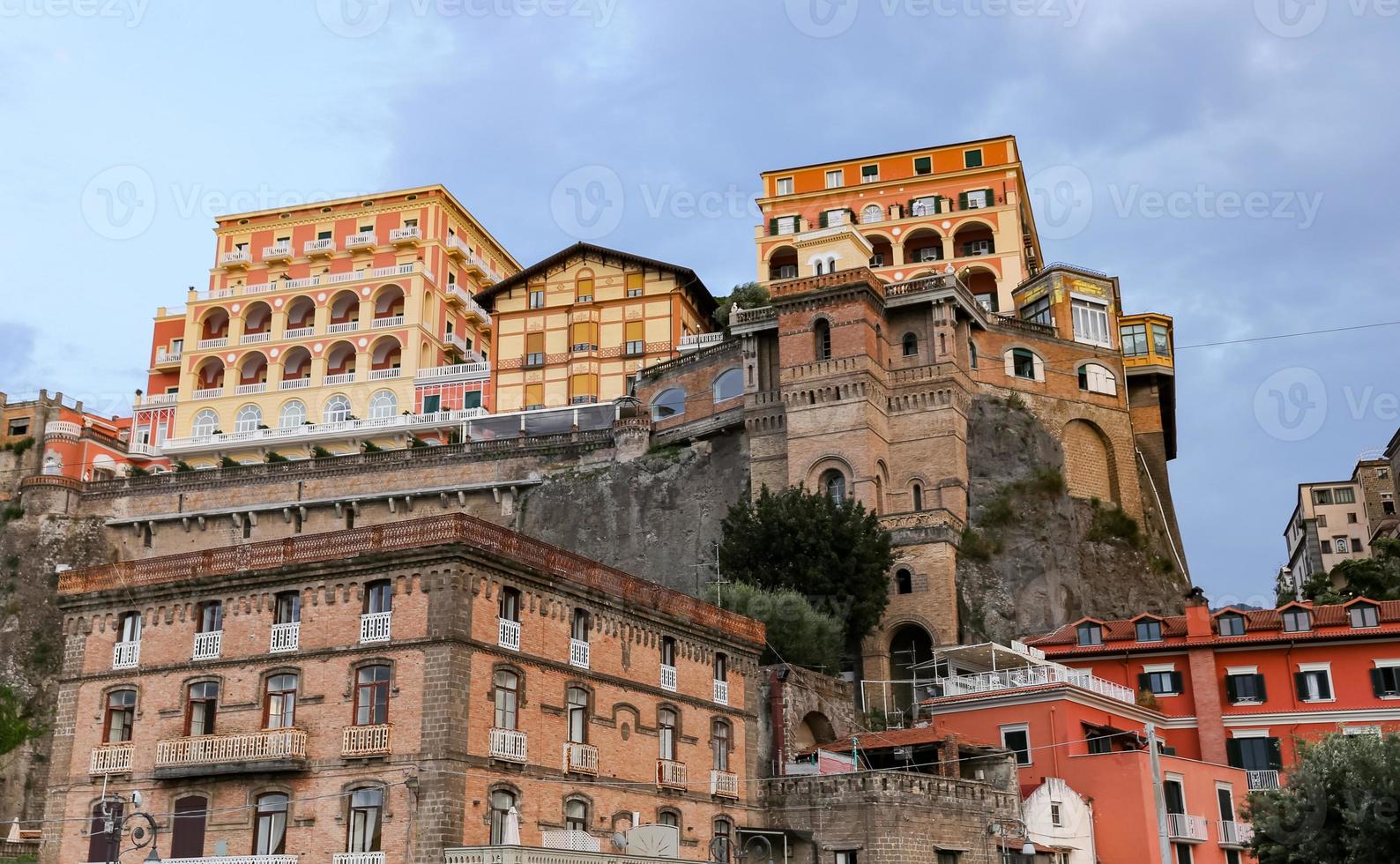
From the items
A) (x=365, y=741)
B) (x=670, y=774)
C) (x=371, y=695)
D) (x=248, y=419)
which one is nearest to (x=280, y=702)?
(x=371, y=695)

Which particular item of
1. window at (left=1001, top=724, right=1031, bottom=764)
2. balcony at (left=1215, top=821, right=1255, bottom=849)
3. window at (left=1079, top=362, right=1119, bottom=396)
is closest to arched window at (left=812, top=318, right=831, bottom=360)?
window at (left=1079, top=362, right=1119, bottom=396)

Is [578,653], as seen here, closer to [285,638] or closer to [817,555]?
[285,638]

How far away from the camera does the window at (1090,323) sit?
79.3 m

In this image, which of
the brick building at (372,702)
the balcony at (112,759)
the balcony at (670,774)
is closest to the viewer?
the brick building at (372,702)

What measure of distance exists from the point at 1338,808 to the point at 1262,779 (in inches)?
692

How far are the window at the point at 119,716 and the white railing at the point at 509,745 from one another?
10613 millimetres

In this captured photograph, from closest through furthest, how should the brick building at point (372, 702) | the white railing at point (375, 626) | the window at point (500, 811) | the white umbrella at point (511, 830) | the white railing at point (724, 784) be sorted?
the white umbrella at point (511, 830), the brick building at point (372, 702), the window at point (500, 811), the white railing at point (375, 626), the white railing at point (724, 784)

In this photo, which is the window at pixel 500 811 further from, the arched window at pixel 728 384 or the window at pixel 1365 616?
the arched window at pixel 728 384

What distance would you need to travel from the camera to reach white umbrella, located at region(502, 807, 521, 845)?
3500 cm

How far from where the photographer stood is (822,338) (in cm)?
7125

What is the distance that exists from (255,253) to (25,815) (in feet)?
155

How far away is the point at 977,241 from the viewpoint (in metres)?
88.8

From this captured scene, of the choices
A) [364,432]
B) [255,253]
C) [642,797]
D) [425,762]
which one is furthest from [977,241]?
[425,762]

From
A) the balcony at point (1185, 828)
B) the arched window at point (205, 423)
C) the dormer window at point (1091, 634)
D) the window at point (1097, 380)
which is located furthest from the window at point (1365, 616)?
the arched window at point (205, 423)
